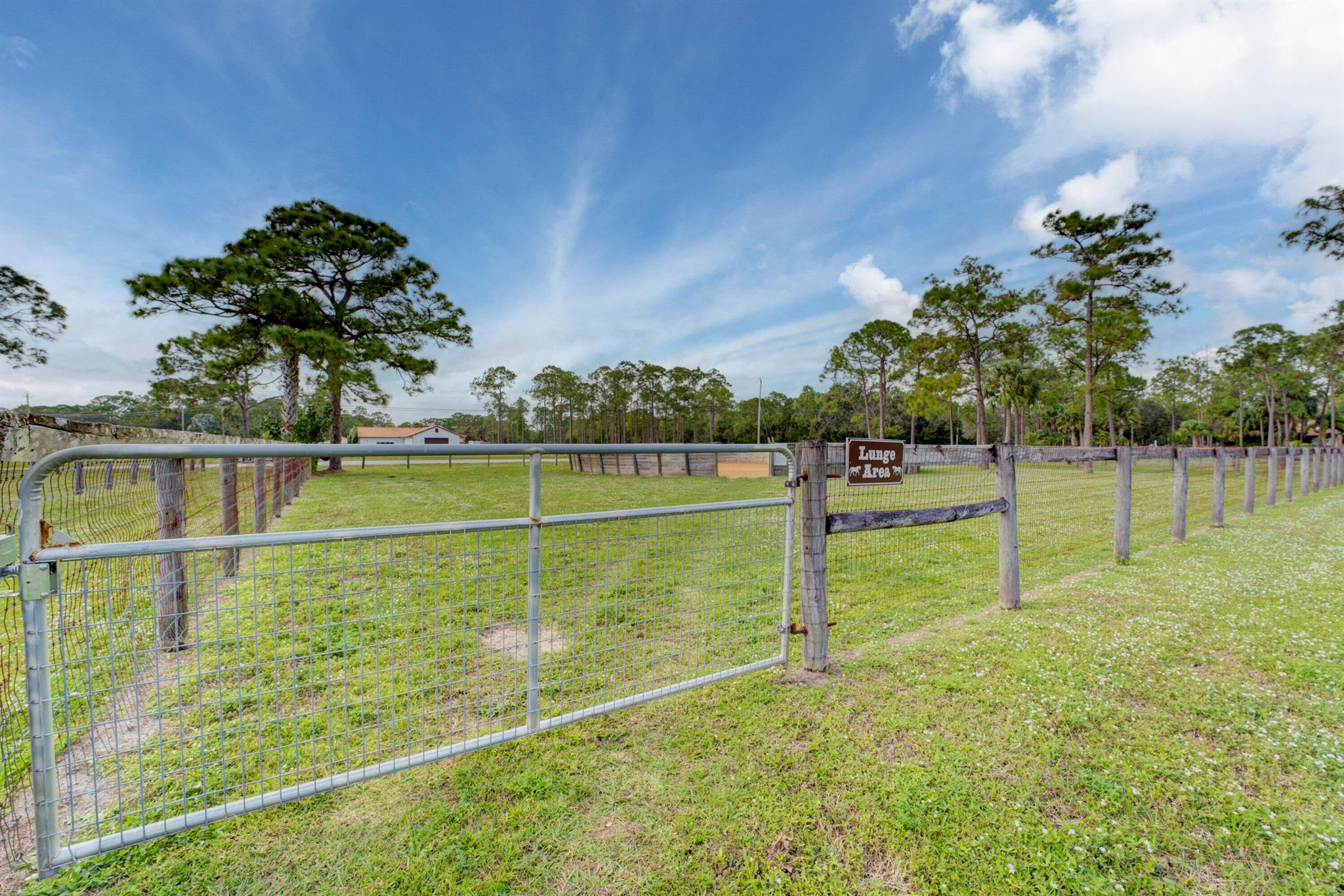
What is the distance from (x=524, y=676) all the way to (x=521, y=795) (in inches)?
39.2

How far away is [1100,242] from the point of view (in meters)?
21.5

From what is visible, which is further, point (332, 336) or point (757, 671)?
point (332, 336)

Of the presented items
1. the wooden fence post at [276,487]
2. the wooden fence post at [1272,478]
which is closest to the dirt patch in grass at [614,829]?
the wooden fence post at [276,487]

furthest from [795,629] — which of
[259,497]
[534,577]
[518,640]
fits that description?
[259,497]

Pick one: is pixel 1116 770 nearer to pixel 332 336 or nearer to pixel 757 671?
pixel 757 671

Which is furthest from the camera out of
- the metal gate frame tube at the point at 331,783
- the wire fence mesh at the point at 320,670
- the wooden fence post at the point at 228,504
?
the wooden fence post at the point at 228,504

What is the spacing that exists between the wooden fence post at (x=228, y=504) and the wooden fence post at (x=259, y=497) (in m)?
0.45

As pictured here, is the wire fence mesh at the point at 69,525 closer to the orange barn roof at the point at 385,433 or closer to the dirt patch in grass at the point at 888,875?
the dirt patch in grass at the point at 888,875

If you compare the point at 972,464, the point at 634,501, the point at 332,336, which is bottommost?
the point at 634,501

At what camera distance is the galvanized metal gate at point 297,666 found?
1.57 metres

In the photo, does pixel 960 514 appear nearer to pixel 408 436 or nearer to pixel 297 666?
pixel 297 666

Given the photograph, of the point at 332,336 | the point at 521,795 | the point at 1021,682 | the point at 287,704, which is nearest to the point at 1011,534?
the point at 1021,682

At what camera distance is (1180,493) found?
20.7 ft

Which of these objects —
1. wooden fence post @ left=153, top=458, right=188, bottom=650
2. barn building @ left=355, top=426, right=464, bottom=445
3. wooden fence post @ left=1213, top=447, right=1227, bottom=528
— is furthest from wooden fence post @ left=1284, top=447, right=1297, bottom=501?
barn building @ left=355, top=426, right=464, bottom=445
